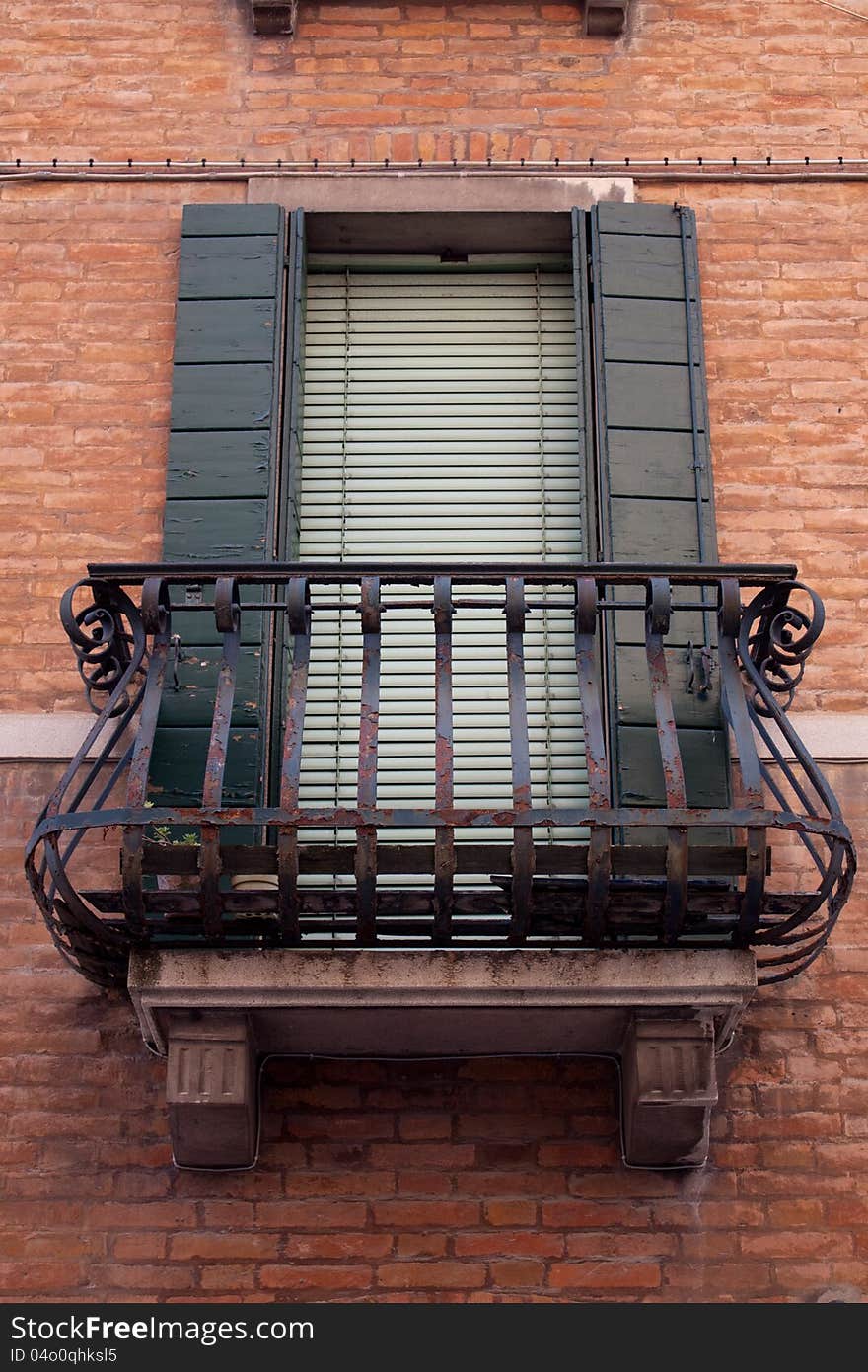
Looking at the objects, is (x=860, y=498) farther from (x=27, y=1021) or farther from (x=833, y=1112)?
(x=27, y=1021)

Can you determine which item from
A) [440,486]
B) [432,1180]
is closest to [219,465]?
[440,486]

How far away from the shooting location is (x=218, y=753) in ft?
18.0

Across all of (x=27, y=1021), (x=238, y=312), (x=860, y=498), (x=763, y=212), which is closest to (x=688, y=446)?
(x=860, y=498)

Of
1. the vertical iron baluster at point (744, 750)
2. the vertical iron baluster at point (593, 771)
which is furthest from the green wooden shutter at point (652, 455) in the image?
the vertical iron baluster at point (593, 771)

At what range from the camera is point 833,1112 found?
19.6 feet

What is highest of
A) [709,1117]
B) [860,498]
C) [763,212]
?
[763,212]

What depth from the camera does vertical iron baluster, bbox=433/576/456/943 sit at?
17.5ft

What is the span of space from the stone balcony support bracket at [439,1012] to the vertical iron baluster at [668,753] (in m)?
0.22

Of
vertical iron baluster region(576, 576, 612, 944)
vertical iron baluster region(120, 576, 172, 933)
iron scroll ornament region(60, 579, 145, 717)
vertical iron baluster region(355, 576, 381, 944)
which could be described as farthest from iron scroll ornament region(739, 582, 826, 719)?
iron scroll ornament region(60, 579, 145, 717)

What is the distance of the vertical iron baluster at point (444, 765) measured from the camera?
5.32 m

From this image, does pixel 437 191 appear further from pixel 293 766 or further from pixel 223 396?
pixel 293 766

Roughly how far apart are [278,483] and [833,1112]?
2.81 meters

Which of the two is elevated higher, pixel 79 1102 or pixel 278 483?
pixel 278 483

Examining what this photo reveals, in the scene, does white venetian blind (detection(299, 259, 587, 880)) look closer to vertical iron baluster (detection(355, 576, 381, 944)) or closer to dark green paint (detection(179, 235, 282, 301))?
dark green paint (detection(179, 235, 282, 301))
